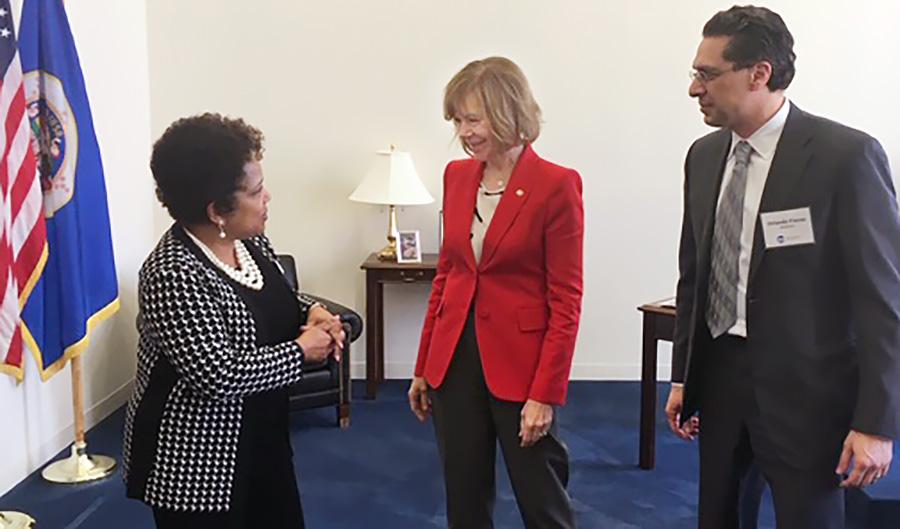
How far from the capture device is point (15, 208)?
10.6 ft

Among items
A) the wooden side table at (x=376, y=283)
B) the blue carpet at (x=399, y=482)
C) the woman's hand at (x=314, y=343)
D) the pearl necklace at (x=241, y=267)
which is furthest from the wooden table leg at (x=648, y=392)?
the pearl necklace at (x=241, y=267)

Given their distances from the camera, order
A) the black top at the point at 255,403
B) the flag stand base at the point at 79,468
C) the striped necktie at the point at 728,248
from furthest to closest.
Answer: the flag stand base at the point at 79,468
the striped necktie at the point at 728,248
the black top at the point at 255,403

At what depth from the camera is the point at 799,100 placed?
5047 millimetres

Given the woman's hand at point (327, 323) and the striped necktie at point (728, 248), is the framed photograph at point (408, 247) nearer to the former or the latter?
the woman's hand at point (327, 323)

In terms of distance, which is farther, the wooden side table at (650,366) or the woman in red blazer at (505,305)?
the wooden side table at (650,366)

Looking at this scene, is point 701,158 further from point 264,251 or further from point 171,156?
point 171,156

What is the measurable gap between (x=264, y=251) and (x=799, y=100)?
410 cm

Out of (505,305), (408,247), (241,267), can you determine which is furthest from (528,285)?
(408,247)

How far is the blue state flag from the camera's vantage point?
11.1 ft

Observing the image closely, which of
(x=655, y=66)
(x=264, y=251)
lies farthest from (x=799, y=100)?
(x=264, y=251)

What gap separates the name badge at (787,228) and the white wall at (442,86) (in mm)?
3409

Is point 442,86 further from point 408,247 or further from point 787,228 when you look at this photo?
point 787,228

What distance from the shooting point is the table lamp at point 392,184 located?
4.66 metres

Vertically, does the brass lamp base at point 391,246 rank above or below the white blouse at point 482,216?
below
